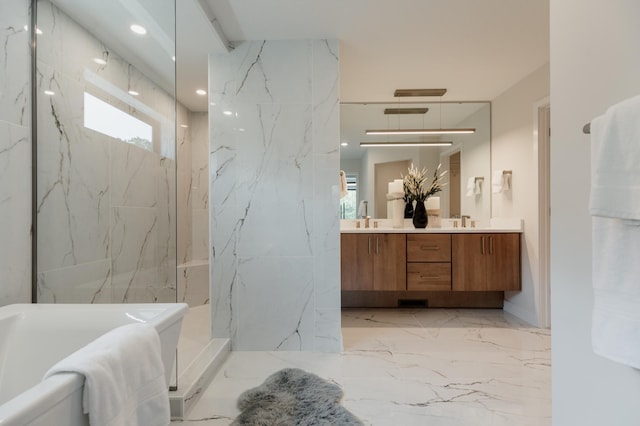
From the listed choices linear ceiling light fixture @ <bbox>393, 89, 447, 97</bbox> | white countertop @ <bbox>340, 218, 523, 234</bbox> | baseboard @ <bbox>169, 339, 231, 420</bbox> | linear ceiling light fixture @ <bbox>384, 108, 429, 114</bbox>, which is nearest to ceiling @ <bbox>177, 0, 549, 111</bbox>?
linear ceiling light fixture @ <bbox>393, 89, 447, 97</bbox>

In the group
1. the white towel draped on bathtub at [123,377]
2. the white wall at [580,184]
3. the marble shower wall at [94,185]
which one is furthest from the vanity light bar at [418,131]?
the white towel draped on bathtub at [123,377]

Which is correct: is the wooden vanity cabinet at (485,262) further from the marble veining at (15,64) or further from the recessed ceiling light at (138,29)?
the marble veining at (15,64)

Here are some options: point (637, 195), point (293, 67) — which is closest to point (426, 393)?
point (637, 195)

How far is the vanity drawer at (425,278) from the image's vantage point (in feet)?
9.65

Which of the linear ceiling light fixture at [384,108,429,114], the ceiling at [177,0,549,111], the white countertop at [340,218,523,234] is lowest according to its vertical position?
the white countertop at [340,218,523,234]

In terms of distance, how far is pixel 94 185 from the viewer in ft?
5.63

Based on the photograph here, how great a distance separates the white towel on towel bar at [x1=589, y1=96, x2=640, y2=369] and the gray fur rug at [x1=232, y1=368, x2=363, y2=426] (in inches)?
43.2

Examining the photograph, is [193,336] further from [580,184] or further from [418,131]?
[418,131]

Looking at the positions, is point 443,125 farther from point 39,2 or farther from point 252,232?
point 39,2

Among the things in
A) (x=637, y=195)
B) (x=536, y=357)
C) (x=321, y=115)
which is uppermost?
(x=321, y=115)

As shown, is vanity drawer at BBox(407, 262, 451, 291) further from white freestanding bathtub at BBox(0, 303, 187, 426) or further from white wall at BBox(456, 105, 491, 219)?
white freestanding bathtub at BBox(0, 303, 187, 426)

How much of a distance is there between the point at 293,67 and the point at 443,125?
1.92m

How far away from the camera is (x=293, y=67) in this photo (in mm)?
2342

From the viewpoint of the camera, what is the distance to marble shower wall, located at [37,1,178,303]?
5.16ft
